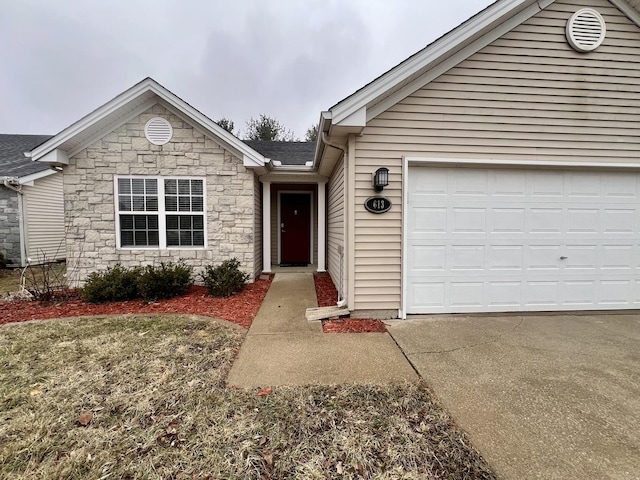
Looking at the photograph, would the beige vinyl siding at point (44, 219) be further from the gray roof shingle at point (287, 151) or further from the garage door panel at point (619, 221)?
the garage door panel at point (619, 221)

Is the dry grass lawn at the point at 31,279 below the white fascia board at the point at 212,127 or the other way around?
below

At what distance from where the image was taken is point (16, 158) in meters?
10.9

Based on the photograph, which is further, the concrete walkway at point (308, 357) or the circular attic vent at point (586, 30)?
the circular attic vent at point (586, 30)

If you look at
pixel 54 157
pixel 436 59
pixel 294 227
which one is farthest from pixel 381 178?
pixel 54 157

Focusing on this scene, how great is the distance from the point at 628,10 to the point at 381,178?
4133 millimetres

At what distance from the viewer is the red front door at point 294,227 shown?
29.2ft

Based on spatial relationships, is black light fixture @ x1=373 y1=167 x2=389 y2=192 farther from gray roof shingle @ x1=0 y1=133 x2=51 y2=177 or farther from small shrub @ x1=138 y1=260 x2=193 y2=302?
gray roof shingle @ x1=0 y1=133 x2=51 y2=177

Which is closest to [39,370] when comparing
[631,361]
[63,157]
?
[63,157]

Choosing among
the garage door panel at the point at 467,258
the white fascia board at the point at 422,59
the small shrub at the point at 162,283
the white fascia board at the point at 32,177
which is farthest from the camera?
the white fascia board at the point at 32,177

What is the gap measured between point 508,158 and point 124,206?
723 centimetres

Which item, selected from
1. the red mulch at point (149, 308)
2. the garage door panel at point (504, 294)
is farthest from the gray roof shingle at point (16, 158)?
the garage door panel at point (504, 294)

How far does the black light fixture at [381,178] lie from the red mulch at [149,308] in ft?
8.63

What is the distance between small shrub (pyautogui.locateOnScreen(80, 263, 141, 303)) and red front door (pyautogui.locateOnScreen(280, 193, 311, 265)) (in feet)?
14.3

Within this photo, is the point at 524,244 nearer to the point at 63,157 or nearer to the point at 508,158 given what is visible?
the point at 508,158
